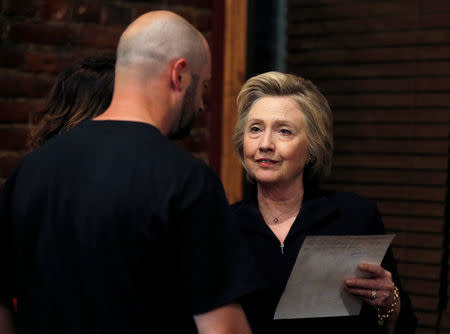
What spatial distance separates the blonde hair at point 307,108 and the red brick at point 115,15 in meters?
1.08

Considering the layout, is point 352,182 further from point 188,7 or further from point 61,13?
point 61,13

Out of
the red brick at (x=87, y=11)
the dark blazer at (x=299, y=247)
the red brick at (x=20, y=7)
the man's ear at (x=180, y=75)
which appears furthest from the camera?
the red brick at (x=87, y=11)

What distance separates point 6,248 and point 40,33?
1647 millimetres

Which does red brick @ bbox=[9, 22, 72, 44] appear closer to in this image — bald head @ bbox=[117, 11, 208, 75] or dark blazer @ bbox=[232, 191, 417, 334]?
dark blazer @ bbox=[232, 191, 417, 334]

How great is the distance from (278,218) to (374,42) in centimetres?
136

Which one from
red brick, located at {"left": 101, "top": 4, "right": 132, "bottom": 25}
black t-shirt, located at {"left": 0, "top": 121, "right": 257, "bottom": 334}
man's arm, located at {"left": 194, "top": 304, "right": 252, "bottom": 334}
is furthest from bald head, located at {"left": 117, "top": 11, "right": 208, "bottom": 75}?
red brick, located at {"left": 101, "top": 4, "right": 132, "bottom": 25}

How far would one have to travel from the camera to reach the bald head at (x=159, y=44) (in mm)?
1449

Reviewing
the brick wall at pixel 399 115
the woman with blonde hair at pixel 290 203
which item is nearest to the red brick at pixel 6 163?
the woman with blonde hair at pixel 290 203

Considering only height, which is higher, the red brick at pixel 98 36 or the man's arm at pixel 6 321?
the red brick at pixel 98 36

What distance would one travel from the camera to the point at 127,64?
1.46m

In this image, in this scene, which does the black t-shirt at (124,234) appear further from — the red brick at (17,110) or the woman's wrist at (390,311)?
the red brick at (17,110)

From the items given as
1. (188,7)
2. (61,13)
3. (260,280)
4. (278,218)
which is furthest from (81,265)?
(188,7)

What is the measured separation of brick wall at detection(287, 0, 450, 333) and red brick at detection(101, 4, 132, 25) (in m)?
0.82

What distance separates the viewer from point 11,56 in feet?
9.64
